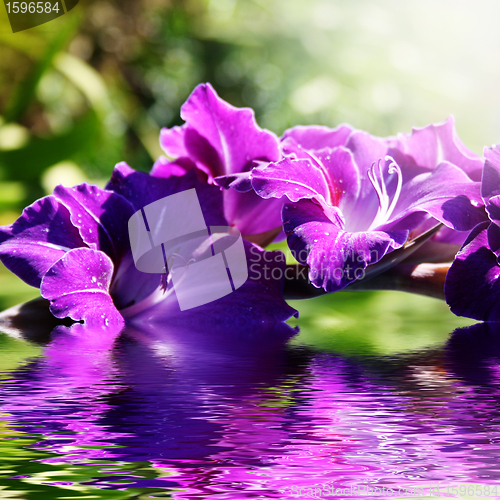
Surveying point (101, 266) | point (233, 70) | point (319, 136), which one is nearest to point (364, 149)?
point (319, 136)

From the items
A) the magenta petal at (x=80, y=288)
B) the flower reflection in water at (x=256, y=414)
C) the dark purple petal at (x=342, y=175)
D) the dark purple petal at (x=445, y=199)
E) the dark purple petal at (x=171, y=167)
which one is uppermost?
the dark purple petal at (x=171, y=167)

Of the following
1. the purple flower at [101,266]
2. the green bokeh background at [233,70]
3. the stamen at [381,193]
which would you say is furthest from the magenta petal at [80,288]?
the green bokeh background at [233,70]

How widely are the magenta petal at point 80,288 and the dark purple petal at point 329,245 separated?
2.9 inches

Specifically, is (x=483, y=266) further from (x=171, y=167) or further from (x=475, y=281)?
(x=171, y=167)

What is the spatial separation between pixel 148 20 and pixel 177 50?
4.2 inches

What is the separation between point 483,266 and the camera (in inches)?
9.3

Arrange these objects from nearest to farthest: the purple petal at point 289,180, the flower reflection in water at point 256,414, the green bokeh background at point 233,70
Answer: the flower reflection in water at point 256,414
the purple petal at point 289,180
the green bokeh background at point 233,70

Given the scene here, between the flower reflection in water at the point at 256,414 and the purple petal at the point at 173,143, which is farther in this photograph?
the purple petal at the point at 173,143

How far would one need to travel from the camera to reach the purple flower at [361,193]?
0.20m

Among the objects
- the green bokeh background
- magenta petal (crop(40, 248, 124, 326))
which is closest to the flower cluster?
magenta petal (crop(40, 248, 124, 326))

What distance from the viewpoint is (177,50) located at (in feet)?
5.18

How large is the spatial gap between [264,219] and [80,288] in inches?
3.4

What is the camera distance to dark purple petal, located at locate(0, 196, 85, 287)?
0.75 feet

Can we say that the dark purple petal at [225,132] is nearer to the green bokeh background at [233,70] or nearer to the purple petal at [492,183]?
the purple petal at [492,183]
